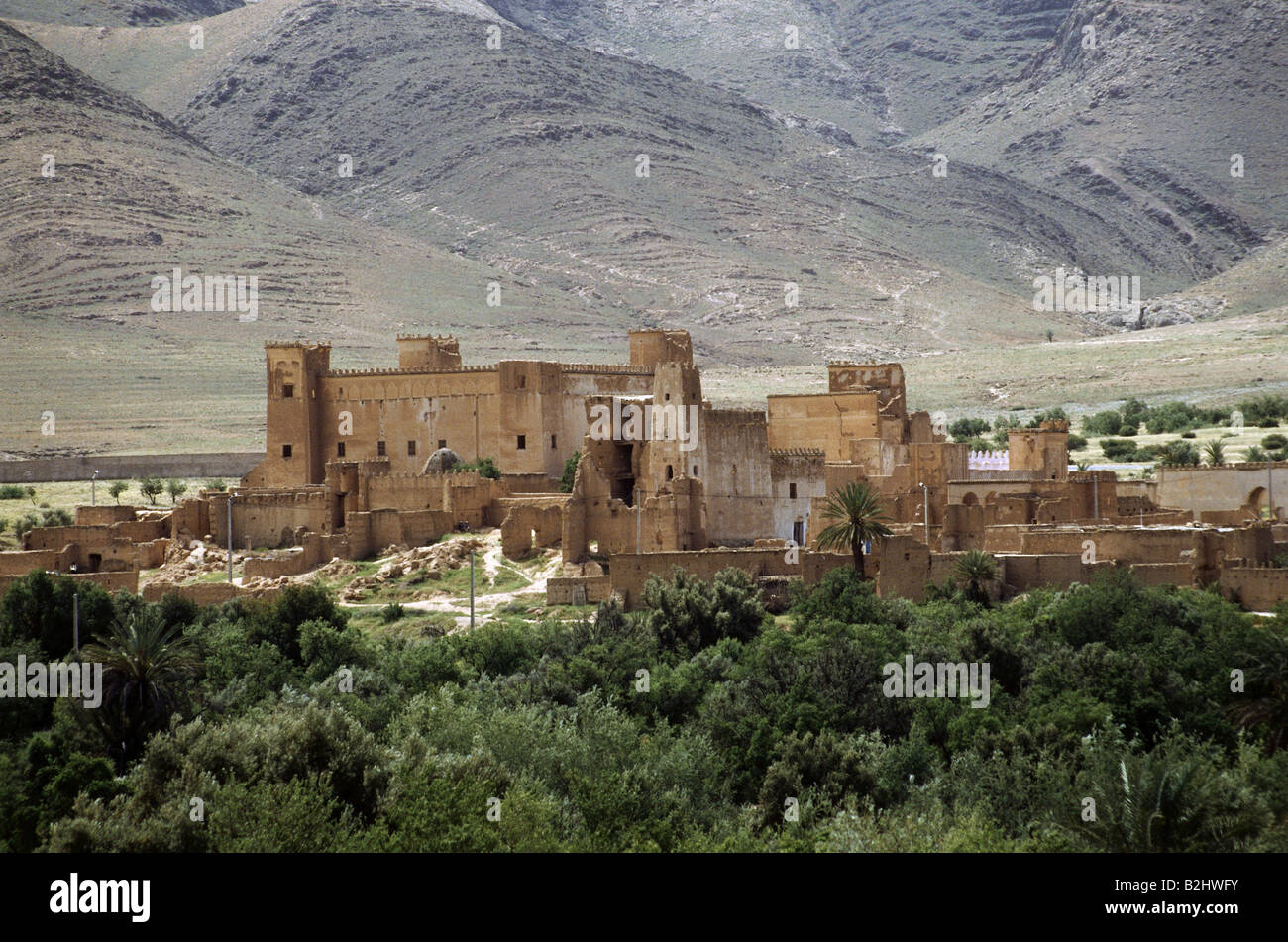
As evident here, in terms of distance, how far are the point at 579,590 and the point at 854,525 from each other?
583 centimetres

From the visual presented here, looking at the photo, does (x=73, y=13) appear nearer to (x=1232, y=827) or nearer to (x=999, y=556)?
(x=999, y=556)

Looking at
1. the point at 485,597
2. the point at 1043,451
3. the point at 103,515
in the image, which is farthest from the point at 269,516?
the point at 1043,451

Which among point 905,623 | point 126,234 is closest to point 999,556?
point 905,623

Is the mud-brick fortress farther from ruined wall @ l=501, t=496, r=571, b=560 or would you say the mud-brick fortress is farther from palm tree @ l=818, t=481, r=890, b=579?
palm tree @ l=818, t=481, r=890, b=579

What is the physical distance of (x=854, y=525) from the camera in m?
37.6

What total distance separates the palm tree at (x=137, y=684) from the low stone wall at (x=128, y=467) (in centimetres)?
4009

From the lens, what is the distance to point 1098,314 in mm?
148875

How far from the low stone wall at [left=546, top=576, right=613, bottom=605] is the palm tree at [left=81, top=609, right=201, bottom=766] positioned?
27.9ft

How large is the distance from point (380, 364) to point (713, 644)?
6702 cm

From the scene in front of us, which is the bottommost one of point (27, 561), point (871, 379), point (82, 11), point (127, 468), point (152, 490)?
point (27, 561)

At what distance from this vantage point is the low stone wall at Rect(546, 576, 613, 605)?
3775cm

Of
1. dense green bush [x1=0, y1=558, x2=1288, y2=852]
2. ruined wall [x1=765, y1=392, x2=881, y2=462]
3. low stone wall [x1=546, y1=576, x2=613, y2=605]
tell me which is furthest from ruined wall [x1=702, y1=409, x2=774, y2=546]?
ruined wall [x1=765, y1=392, x2=881, y2=462]

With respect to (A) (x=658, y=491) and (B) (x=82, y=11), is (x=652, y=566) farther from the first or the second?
(B) (x=82, y=11)

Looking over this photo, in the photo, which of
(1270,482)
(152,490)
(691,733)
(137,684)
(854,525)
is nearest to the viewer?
(691,733)
